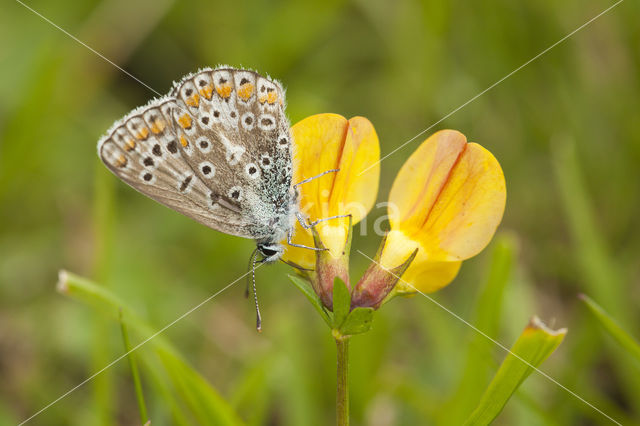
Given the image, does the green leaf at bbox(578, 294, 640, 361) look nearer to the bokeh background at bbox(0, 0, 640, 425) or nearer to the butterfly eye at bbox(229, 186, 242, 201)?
the bokeh background at bbox(0, 0, 640, 425)

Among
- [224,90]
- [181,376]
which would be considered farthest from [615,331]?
[224,90]

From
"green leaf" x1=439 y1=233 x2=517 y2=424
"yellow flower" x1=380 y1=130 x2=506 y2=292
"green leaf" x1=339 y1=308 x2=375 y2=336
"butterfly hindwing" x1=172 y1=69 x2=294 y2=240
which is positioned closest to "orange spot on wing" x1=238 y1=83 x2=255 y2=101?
"butterfly hindwing" x1=172 y1=69 x2=294 y2=240

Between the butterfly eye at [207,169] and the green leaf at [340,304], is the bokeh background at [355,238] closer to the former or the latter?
the butterfly eye at [207,169]

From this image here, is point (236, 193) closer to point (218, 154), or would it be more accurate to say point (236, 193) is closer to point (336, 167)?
point (218, 154)

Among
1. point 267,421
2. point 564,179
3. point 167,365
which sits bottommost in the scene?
point 267,421

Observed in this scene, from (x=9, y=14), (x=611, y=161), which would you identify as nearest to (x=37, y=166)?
(x=9, y=14)

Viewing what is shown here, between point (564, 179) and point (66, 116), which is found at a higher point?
point (66, 116)

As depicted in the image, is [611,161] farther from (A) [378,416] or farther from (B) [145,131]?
(B) [145,131]
